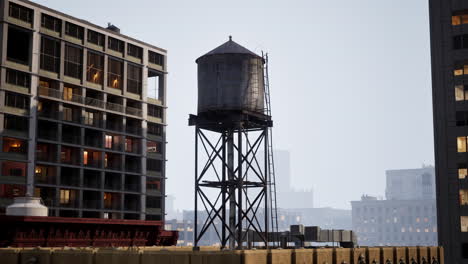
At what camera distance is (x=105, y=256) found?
32594mm

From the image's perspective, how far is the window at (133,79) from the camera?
102188 millimetres

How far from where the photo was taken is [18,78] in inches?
3334

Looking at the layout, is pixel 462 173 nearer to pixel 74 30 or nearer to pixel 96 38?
pixel 96 38

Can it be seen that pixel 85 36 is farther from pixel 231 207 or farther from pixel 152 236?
pixel 231 207

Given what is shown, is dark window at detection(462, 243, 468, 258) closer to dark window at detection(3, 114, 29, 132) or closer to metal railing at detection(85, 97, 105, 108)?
metal railing at detection(85, 97, 105, 108)

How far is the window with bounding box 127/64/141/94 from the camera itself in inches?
4023

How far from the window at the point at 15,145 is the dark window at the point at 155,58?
2797 cm

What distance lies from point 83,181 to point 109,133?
844 centimetres

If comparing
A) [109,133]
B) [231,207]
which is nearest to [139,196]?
[109,133]

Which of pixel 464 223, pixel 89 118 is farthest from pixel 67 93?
pixel 464 223

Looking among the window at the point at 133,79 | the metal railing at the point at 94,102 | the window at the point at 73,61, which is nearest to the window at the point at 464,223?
the window at the point at 133,79

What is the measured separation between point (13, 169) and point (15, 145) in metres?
3.02

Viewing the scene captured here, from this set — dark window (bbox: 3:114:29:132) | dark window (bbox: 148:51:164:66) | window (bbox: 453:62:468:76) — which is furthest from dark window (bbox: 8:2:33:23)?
window (bbox: 453:62:468:76)

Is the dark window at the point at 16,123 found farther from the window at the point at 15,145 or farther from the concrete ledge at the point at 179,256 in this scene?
A: the concrete ledge at the point at 179,256
